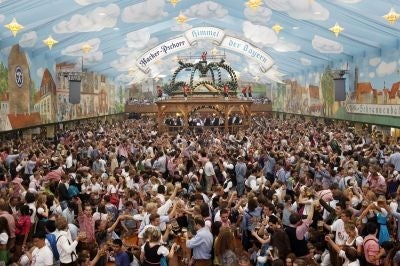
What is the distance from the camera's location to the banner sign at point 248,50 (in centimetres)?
3203

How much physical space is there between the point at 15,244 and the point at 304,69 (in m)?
33.0

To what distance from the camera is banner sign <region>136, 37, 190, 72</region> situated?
32.3m

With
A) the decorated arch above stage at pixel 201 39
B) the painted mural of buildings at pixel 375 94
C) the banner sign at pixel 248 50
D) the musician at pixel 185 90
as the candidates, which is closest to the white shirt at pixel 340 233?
the painted mural of buildings at pixel 375 94

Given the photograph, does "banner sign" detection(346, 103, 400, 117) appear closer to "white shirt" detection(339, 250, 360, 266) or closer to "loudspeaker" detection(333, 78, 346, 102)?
"loudspeaker" detection(333, 78, 346, 102)

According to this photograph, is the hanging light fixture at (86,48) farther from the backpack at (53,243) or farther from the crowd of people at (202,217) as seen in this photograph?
the backpack at (53,243)

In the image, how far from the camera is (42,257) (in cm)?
639

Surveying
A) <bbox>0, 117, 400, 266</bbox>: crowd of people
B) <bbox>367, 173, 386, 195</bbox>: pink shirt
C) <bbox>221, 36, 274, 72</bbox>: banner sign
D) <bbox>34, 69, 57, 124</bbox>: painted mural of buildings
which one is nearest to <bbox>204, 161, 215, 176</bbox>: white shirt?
<bbox>0, 117, 400, 266</bbox>: crowd of people

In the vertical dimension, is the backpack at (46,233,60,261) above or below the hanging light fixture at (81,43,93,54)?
below

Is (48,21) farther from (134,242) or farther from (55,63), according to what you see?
(134,242)

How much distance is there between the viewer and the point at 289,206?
8.43m

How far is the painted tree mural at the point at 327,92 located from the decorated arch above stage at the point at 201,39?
3.64 metres

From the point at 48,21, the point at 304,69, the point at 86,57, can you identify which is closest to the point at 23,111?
the point at 48,21

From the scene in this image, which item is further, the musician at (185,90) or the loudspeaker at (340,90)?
the musician at (185,90)

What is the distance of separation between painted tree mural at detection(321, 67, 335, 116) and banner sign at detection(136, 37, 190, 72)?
352 inches
